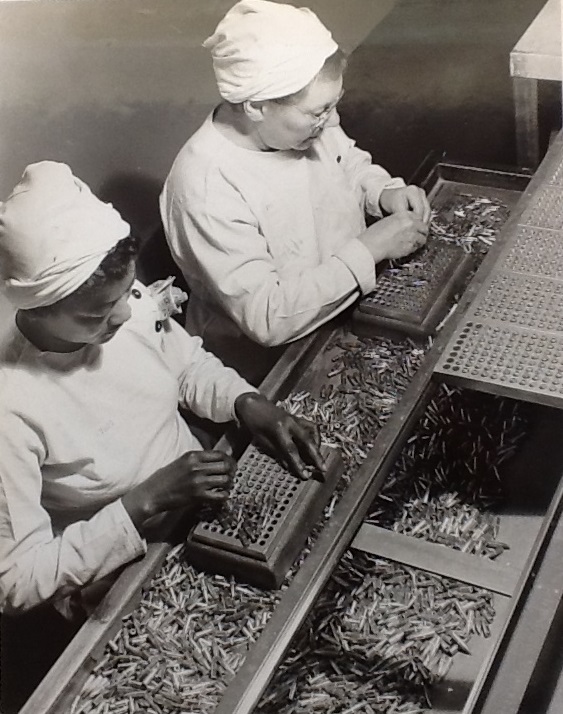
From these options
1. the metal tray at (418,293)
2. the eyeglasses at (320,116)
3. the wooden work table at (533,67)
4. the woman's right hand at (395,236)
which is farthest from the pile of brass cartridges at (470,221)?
the eyeglasses at (320,116)

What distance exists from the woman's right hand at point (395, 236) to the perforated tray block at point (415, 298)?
0.15 ft

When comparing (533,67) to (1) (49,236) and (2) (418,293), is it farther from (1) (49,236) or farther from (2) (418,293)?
(1) (49,236)

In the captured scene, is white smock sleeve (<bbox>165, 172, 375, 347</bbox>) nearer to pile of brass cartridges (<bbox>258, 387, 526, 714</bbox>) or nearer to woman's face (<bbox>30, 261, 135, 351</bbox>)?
pile of brass cartridges (<bbox>258, 387, 526, 714</bbox>)

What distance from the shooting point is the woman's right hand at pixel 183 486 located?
41.5 inches

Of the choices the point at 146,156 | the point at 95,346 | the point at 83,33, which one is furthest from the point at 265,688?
the point at 83,33

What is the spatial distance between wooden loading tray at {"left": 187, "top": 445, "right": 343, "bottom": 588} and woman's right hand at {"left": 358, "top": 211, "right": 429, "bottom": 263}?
1.38ft

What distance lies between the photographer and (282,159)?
1316mm

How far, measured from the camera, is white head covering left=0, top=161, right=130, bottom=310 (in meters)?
0.82

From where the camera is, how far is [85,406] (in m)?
0.98

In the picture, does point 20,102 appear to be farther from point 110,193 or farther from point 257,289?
point 257,289

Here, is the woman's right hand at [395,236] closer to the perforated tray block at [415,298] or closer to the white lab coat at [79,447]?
the perforated tray block at [415,298]

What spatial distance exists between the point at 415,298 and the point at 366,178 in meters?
0.28

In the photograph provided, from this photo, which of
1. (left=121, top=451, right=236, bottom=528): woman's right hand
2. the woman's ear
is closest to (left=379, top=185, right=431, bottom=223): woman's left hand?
the woman's ear

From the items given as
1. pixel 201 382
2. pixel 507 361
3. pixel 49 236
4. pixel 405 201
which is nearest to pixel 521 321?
pixel 507 361
